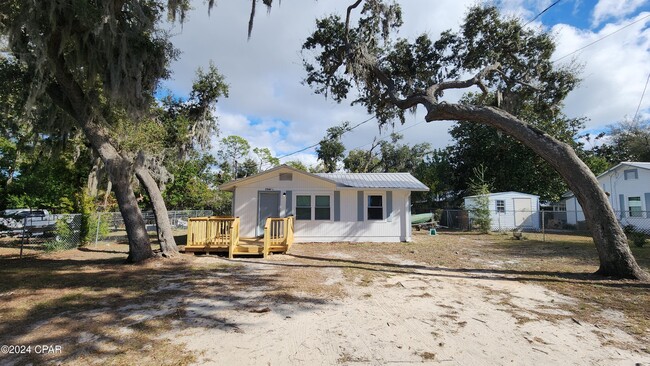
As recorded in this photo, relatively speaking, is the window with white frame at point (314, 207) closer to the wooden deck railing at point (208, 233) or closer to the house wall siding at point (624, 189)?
the wooden deck railing at point (208, 233)

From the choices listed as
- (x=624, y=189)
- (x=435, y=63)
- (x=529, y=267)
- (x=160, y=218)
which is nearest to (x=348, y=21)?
(x=435, y=63)

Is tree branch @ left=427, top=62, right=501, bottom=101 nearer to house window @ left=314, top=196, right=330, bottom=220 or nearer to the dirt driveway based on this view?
the dirt driveway

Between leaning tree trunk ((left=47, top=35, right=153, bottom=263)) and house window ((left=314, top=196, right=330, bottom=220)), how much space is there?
271 inches

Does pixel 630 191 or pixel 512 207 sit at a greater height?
pixel 630 191

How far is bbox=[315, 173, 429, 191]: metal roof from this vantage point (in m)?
13.6

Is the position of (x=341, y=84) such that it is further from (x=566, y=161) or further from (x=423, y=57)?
(x=566, y=161)

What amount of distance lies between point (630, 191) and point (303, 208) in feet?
62.7

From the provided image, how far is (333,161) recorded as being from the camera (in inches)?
1522

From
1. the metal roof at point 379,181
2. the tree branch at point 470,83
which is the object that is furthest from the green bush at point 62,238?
the tree branch at point 470,83

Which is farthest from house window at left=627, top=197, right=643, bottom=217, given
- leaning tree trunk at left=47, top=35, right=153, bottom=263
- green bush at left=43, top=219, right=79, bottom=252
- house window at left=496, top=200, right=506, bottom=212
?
green bush at left=43, top=219, right=79, bottom=252

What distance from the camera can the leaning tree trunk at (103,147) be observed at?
791 cm

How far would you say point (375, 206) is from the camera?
544 inches

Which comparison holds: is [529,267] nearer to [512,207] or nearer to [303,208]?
[303,208]

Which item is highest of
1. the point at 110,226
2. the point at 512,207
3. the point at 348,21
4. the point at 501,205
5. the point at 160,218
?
the point at 348,21
